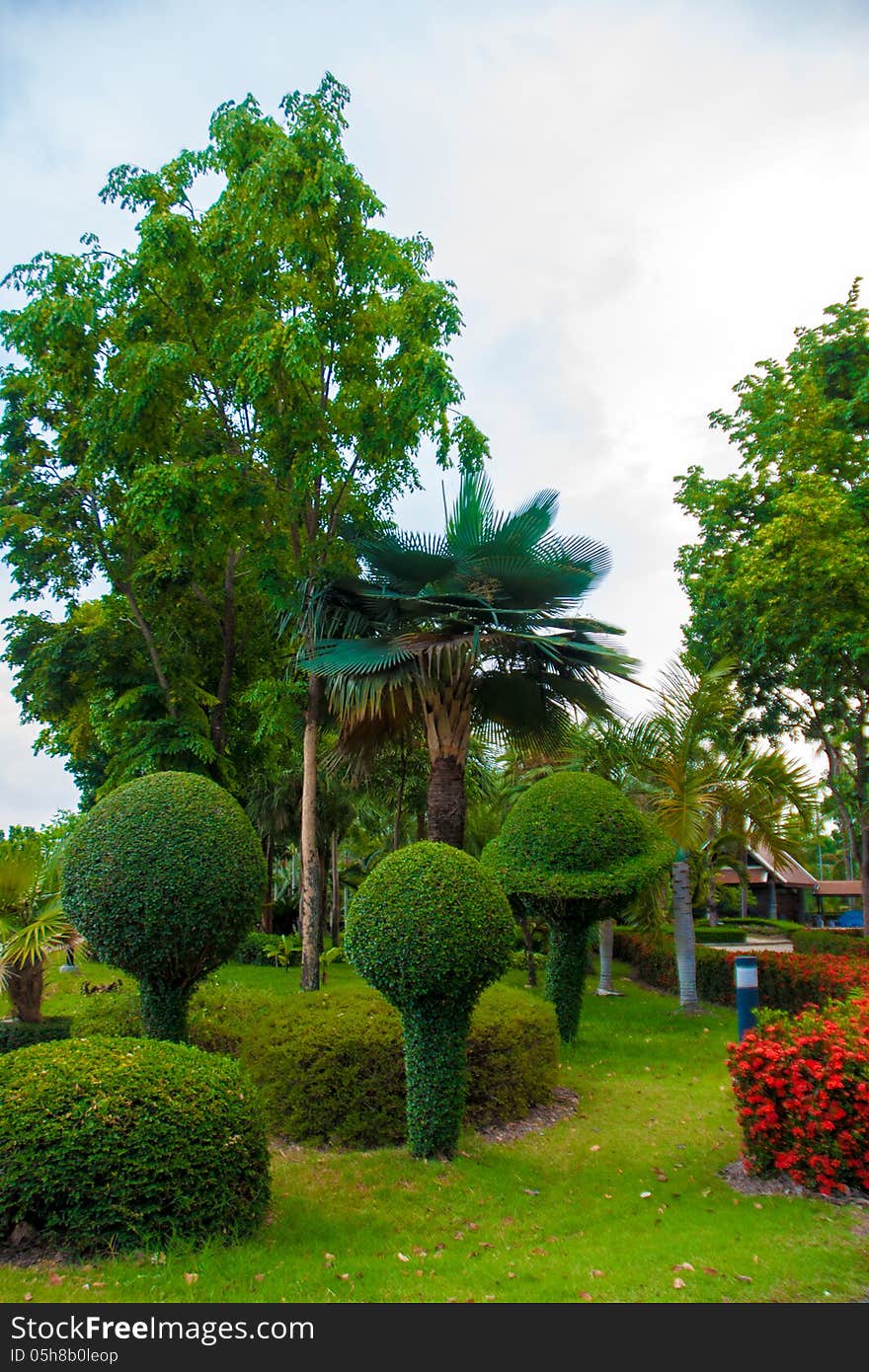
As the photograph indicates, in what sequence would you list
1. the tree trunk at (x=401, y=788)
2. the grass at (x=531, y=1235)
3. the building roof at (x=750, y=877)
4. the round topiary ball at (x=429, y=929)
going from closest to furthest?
the grass at (x=531, y=1235) → the round topiary ball at (x=429, y=929) → the tree trunk at (x=401, y=788) → the building roof at (x=750, y=877)

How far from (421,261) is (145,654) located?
9608mm

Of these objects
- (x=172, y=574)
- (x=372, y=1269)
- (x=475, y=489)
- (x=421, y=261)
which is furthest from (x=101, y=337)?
(x=372, y=1269)

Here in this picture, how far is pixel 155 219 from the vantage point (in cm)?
1576

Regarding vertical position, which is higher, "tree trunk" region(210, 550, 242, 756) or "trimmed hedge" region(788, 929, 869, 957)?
"tree trunk" region(210, 550, 242, 756)

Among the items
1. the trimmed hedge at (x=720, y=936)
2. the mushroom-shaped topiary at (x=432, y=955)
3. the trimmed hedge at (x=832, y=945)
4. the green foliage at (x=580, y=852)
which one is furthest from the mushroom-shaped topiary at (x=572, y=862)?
the trimmed hedge at (x=720, y=936)

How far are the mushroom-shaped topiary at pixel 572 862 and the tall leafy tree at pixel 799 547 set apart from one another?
7741mm

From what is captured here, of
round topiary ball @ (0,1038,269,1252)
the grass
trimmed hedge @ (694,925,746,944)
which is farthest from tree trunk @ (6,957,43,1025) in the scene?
trimmed hedge @ (694,925,746,944)

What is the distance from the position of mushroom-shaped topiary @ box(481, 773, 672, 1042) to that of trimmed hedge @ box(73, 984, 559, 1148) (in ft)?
4.82

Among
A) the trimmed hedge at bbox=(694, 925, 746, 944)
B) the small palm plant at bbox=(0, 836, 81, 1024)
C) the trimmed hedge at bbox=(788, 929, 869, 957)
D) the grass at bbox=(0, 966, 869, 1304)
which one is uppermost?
the small palm plant at bbox=(0, 836, 81, 1024)

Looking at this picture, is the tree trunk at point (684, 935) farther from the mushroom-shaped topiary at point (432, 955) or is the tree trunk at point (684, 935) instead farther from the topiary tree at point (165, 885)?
the topiary tree at point (165, 885)

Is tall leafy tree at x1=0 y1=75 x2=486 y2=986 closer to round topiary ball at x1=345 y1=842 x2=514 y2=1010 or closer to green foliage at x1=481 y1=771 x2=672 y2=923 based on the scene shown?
green foliage at x1=481 y1=771 x2=672 y2=923

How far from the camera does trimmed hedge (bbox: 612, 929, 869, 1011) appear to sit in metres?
12.1

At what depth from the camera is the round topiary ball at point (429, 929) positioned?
7.14m
